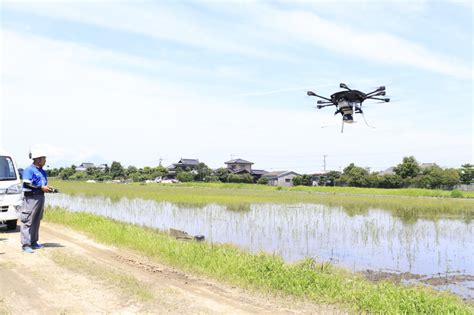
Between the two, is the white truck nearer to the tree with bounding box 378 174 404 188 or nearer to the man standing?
the man standing

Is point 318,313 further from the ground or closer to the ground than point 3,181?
closer to the ground

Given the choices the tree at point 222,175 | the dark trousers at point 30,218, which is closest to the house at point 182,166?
the tree at point 222,175

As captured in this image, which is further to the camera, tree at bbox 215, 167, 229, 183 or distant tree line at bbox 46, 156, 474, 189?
tree at bbox 215, 167, 229, 183

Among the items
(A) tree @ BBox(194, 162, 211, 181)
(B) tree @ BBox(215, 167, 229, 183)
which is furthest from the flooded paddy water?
(A) tree @ BBox(194, 162, 211, 181)

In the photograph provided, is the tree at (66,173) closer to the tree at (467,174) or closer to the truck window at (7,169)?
the tree at (467,174)

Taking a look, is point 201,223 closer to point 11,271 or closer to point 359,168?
point 11,271

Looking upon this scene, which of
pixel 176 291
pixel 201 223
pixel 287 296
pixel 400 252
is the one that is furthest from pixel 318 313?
pixel 201 223
